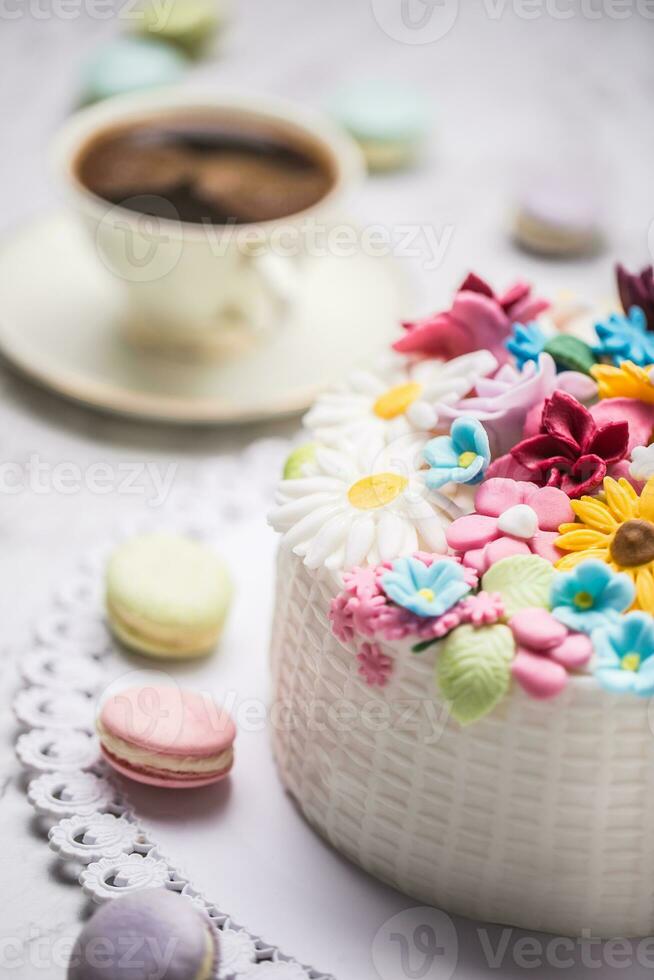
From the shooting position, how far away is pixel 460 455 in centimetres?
86

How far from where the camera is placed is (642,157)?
1.79 meters

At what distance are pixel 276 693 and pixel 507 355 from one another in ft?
1.02

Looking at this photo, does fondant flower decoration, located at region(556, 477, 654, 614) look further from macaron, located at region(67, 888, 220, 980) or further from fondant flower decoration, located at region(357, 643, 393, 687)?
macaron, located at region(67, 888, 220, 980)

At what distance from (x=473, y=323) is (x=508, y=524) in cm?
22

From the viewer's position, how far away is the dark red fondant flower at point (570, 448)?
2.74 feet

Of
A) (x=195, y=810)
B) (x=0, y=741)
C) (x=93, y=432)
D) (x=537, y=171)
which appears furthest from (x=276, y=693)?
(x=537, y=171)

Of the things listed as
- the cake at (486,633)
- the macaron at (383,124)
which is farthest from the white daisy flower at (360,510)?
the macaron at (383,124)

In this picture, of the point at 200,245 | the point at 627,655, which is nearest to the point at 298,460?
the point at 627,655

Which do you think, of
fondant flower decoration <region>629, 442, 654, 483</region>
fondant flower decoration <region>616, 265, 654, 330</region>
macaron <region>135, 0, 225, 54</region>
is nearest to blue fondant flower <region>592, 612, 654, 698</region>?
fondant flower decoration <region>629, 442, 654, 483</region>

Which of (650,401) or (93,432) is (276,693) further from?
(93,432)

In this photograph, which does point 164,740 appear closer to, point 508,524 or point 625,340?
point 508,524

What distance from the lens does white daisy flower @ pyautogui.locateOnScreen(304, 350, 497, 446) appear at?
899mm

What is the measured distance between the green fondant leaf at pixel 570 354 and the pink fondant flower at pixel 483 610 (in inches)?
9.6

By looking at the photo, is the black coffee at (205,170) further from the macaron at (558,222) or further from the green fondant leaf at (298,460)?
the green fondant leaf at (298,460)
